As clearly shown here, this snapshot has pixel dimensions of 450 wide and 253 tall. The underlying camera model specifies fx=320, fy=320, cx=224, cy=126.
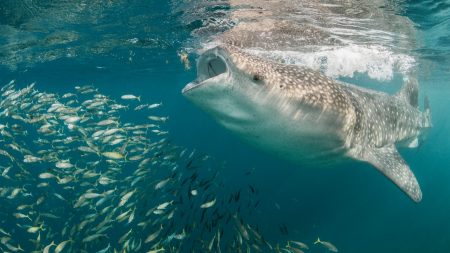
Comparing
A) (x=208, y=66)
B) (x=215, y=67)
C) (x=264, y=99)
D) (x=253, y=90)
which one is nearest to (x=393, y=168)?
(x=264, y=99)

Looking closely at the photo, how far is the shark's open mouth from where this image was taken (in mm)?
4169

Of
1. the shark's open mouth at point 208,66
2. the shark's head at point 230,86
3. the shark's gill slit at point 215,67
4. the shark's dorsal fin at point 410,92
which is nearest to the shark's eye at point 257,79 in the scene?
the shark's head at point 230,86

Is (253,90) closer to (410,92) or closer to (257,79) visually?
(257,79)

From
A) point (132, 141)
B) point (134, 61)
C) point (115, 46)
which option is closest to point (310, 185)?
point (134, 61)

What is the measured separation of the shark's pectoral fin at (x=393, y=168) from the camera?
237 inches

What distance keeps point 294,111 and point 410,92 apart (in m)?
7.39

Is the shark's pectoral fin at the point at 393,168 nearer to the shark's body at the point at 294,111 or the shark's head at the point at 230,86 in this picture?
the shark's body at the point at 294,111

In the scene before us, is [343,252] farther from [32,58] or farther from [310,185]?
[32,58]

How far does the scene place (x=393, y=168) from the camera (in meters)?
6.29

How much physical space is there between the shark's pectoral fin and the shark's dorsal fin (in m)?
4.15

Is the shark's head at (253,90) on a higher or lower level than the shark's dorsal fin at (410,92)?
higher

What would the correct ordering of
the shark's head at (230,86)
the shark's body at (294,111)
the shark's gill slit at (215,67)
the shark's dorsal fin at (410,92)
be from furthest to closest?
the shark's dorsal fin at (410,92)
the shark's gill slit at (215,67)
the shark's body at (294,111)
the shark's head at (230,86)

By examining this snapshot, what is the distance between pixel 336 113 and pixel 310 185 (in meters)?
24.7

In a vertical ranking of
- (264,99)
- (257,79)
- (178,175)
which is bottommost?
(178,175)
